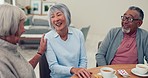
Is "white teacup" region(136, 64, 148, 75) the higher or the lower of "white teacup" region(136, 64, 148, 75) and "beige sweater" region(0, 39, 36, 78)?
the lower

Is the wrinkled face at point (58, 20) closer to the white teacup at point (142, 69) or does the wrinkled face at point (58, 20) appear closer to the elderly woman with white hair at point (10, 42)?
the elderly woman with white hair at point (10, 42)

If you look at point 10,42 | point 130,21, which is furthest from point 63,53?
point 130,21

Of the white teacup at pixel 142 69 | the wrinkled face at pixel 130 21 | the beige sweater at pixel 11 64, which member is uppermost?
the wrinkled face at pixel 130 21

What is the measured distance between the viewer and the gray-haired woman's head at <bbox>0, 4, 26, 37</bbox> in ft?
3.90

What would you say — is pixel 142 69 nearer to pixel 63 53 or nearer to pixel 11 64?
pixel 63 53

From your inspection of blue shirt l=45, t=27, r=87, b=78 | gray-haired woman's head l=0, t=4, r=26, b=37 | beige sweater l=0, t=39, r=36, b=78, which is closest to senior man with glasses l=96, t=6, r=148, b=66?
blue shirt l=45, t=27, r=87, b=78

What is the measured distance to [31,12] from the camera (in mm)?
6219

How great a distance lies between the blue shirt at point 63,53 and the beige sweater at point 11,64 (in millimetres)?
437

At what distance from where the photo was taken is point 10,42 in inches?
50.1

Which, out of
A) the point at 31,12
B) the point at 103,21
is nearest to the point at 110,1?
the point at 103,21

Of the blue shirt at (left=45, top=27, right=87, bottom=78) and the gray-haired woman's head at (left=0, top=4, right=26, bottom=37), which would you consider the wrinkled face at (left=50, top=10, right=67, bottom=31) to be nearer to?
the blue shirt at (left=45, top=27, right=87, bottom=78)

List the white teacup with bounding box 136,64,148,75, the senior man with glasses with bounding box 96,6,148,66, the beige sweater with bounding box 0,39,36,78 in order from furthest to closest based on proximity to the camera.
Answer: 1. the senior man with glasses with bounding box 96,6,148,66
2. the white teacup with bounding box 136,64,148,75
3. the beige sweater with bounding box 0,39,36,78

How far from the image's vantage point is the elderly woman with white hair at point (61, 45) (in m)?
1.80

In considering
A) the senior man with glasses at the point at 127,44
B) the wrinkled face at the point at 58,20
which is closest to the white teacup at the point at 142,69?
the senior man with glasses at the point at 127,44
